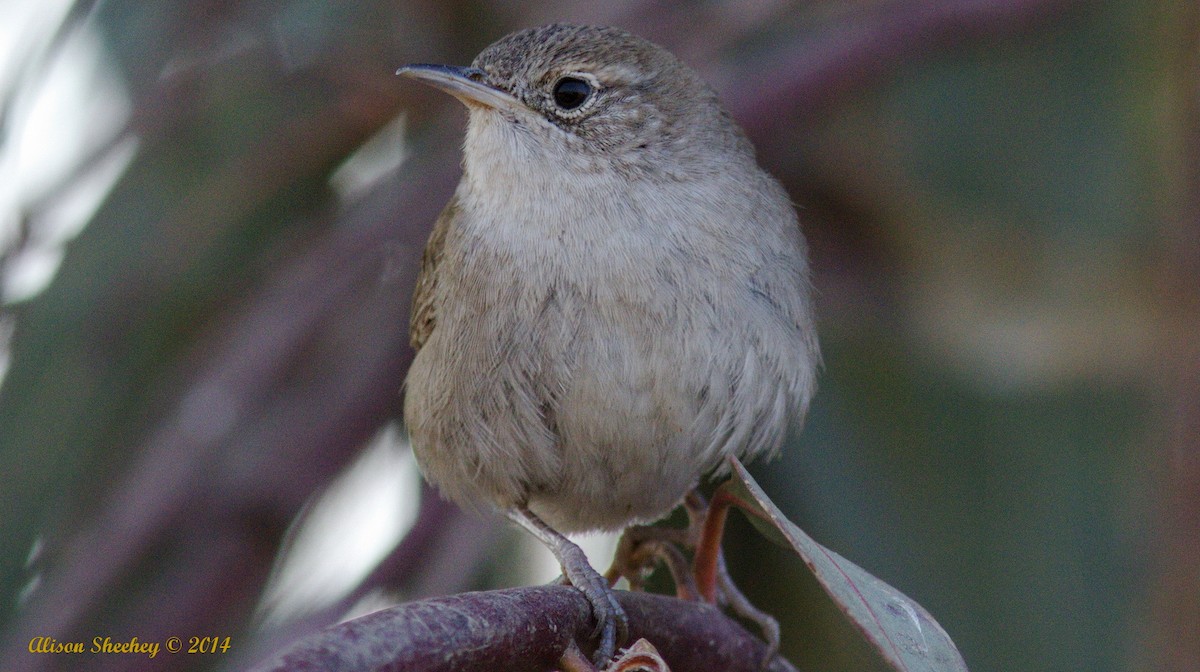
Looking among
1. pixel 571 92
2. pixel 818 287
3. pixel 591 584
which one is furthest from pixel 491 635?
pixel 818 287

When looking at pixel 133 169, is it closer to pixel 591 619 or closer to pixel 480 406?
pixel 480 406

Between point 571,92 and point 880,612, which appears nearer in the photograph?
point 880,612

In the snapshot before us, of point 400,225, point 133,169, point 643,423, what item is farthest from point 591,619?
point 133,169

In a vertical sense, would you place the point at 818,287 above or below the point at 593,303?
below

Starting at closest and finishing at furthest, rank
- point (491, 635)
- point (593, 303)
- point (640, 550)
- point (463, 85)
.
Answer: point (491, 635), point (593, 303), point (640, 550), point (463, 85)

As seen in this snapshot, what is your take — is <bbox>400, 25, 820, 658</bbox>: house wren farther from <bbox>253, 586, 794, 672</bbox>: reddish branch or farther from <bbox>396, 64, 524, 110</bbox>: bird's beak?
<bbox>253, 586, 794, 672</bbox>: reddish branch

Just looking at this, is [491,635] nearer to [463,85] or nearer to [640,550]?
[640,550]

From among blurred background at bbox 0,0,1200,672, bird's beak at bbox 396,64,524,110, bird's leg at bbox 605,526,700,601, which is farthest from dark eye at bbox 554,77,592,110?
bird's leg at bbox 605,526,700,601
